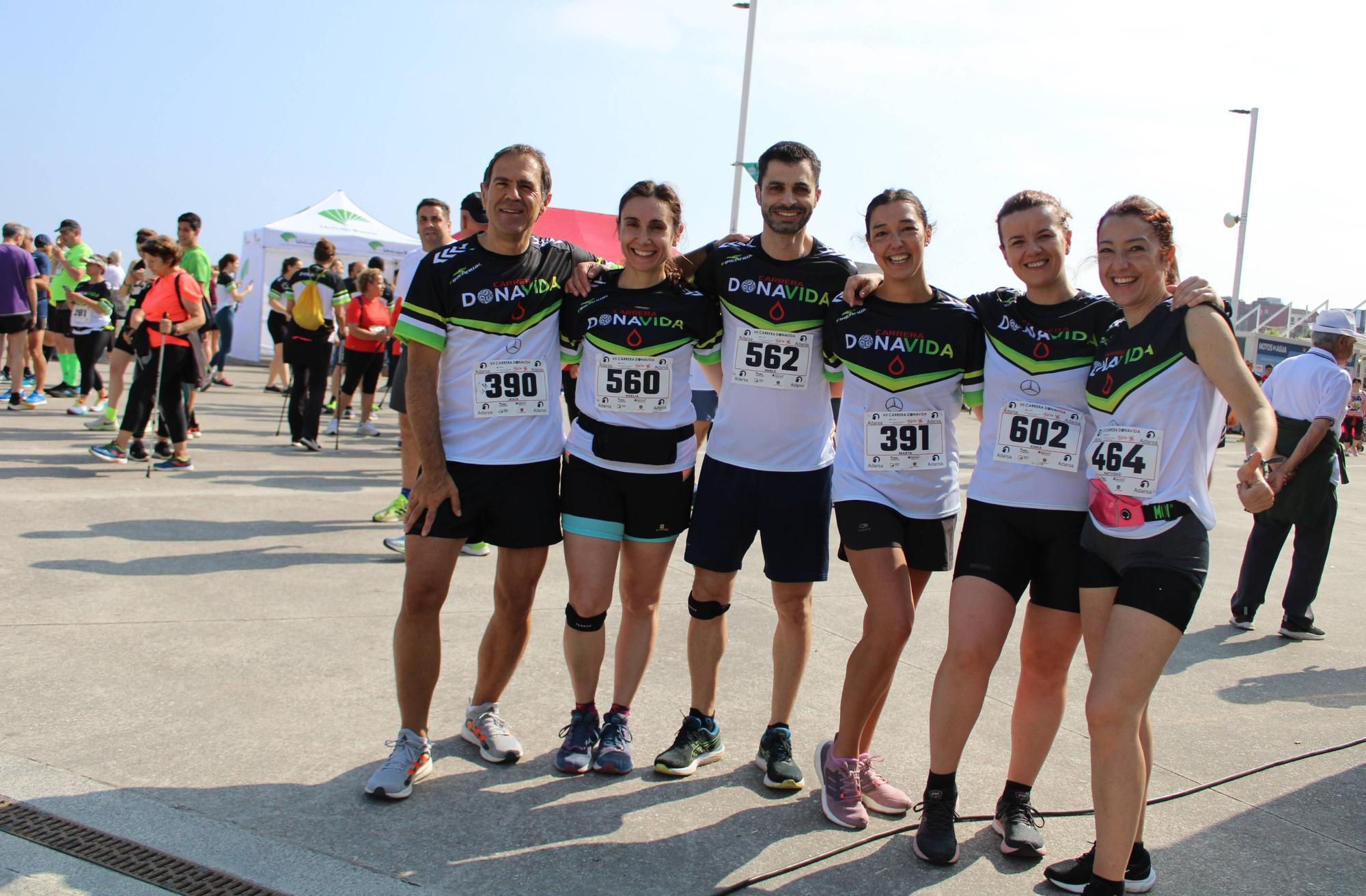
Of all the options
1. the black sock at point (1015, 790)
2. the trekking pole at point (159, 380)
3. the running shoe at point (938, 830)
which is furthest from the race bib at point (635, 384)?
the trekking pole at point (159, 380)

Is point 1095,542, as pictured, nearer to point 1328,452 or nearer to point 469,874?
point 469,874

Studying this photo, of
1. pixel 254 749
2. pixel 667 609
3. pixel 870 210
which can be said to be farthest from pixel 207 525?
pixel 870 210

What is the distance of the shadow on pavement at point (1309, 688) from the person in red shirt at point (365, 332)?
7.90m

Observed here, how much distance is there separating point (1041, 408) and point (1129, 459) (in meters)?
0.35

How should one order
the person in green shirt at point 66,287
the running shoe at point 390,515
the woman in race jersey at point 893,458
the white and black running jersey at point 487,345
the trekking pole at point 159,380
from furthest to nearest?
the person in green shirt at point 66,287, the trekking pole at point 159,380, the running shoe at point 390,515, the white and black running jersey at point 487,345, the woman in race jersey at point 893,458

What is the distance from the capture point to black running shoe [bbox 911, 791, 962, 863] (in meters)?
3.05

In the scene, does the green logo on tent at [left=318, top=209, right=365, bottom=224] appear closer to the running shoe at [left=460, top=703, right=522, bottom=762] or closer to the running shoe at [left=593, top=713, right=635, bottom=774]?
the running shoe at [left=460, top=703, right=522, bottom=762]

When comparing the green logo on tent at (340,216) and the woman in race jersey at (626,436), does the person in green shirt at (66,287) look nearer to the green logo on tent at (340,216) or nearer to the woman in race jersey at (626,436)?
the green logo on tent at (340,216)

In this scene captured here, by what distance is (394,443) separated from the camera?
11531 millimetres

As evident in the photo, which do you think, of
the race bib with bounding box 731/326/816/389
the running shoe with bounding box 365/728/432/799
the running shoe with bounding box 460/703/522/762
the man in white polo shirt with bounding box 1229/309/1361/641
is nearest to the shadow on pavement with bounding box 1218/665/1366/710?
the man in white polo shirt with bounding box 1229/309/1361/641

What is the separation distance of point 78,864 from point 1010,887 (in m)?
2.46

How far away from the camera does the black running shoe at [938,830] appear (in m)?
3.05

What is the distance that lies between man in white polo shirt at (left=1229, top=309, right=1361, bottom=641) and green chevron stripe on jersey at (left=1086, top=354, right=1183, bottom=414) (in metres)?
3.57

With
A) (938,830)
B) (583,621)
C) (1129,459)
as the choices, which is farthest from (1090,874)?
(583,621)
